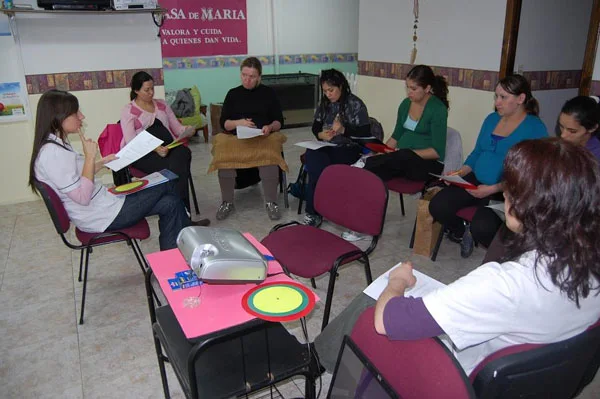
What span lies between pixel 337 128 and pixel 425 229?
105cm

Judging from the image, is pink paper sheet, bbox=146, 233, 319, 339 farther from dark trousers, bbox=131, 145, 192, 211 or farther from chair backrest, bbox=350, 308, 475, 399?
dark trousers, bbox=131, 145, 192, 211

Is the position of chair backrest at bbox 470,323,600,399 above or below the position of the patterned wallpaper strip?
below

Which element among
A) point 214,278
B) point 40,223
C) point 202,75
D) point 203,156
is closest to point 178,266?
point 214,278

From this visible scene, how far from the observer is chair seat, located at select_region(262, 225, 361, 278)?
2178 mm

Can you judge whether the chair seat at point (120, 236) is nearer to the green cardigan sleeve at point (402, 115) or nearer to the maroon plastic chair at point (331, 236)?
the maroon plastic chair at point (331, 236)

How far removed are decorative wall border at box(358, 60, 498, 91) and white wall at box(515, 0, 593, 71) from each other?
0.90 feet

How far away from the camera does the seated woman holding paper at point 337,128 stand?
3.64 m

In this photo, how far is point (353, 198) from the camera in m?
2.39

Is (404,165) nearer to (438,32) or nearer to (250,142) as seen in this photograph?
(250,142)

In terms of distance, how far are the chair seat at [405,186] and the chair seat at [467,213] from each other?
439 mm

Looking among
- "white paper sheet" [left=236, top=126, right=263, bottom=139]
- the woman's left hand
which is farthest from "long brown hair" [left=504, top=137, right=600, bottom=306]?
"white paper sheet" [left=236, top=126, right=263, bottom=139]

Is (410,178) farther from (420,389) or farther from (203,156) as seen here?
(203,156)

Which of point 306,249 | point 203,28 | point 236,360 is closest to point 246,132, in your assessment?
point 306,249

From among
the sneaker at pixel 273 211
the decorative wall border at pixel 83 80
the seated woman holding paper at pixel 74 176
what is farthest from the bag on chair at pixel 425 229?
the decorative wall border at pixel 83 80
